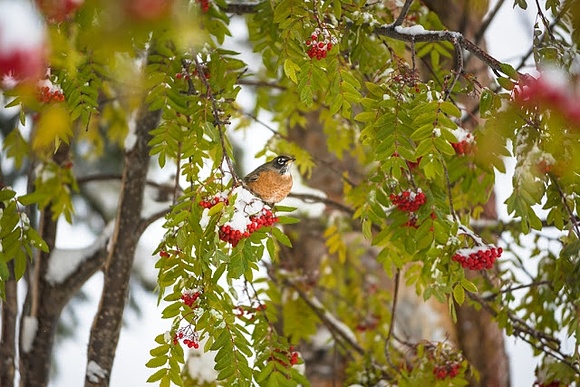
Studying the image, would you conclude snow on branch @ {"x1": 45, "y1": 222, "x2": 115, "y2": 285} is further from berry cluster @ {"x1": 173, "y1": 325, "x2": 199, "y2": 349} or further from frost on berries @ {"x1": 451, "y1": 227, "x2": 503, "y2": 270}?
frost on berries @ {"x1": 451, "y1": 227, "x2": 503, "y2": 270}

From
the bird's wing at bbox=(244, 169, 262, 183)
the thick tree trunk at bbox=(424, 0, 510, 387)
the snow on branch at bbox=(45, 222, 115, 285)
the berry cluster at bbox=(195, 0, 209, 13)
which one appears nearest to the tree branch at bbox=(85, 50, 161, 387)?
the snow on branch at bbox=(45, 222, 115, 285)

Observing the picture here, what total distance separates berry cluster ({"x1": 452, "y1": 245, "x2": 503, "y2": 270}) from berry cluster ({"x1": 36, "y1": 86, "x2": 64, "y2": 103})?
1.23m

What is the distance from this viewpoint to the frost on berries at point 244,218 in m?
1.50

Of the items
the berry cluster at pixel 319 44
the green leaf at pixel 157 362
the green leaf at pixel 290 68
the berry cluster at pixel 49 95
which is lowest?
the green leaf at pixel 157 362

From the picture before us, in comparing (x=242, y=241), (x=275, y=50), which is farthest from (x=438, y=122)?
(x=275, y=50)

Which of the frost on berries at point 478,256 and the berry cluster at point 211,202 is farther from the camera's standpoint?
the frost on berries at point 478,256

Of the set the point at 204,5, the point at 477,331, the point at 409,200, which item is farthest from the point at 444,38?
the point at 477,331

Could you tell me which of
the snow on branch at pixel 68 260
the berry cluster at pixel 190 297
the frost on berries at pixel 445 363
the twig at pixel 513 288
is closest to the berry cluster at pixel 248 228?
the berry cluster at pixel 190 297

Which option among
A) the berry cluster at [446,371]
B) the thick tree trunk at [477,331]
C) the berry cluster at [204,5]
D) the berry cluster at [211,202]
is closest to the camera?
the berry cluster at [211,202]

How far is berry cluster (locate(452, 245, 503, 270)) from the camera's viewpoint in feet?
5.92

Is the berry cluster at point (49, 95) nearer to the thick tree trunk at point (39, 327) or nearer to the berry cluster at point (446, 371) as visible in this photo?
the thick tree trunk at point (39, 327)

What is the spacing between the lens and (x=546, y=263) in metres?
2.75

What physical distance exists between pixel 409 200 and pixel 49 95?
110 centimetres

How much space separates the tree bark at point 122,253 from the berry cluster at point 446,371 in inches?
51.6
